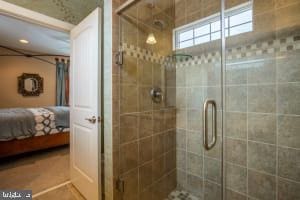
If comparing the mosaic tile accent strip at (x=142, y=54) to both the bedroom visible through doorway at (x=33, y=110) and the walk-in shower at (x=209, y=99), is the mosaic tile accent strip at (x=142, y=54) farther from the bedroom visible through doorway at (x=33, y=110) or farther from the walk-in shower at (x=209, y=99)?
the bedroom visible through doorway at (x=33, y=110)

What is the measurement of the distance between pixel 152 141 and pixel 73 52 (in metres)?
1.42

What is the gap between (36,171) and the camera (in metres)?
2.37

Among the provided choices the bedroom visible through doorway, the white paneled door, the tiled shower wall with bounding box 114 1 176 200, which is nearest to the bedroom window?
the tiled shower wall with bounding box 114 1 176 200

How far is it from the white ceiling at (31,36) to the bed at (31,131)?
156 cm

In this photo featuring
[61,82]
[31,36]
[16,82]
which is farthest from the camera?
[61,82]

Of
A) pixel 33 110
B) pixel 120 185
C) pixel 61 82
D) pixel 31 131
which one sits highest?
pixel 61 82

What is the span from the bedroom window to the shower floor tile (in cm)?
176

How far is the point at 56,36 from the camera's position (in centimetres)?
362

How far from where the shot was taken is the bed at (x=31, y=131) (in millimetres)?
2631

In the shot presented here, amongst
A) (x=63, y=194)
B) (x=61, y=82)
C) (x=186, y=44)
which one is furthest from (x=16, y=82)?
(x=186, y=44)

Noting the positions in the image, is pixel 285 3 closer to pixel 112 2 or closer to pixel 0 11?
pixel 112 2

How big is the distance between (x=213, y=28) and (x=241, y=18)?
0.89ft

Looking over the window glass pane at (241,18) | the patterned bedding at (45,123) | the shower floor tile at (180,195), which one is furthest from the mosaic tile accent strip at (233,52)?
the patterned bedding at (45,123)

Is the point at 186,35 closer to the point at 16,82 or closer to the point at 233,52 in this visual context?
the point at 233,52
